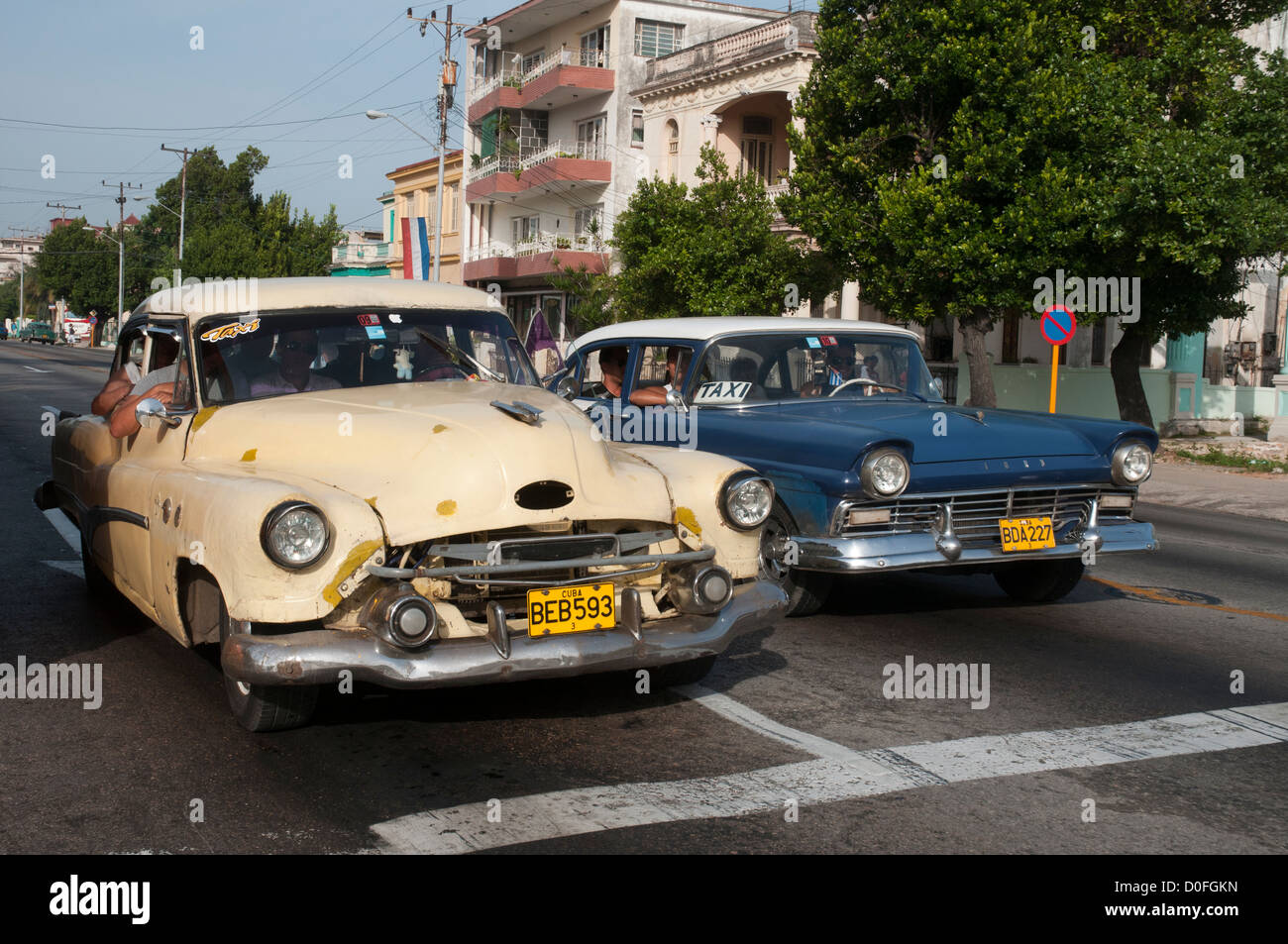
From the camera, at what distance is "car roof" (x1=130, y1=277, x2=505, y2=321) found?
6.23 metres

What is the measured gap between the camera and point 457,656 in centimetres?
455

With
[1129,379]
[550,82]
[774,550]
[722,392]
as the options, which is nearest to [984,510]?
[774,550]

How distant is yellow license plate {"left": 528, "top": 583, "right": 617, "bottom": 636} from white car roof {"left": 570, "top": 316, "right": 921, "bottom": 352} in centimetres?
378

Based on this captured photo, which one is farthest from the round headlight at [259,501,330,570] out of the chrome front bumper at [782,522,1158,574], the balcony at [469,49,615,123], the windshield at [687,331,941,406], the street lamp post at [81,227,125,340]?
the street lamp post at [81,227,125,340]

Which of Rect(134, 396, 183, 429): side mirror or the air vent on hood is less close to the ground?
Rect(134, 396, 183, 429): side mirror

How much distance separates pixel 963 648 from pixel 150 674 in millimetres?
4065

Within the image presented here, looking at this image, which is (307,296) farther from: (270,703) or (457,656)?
(457,656)

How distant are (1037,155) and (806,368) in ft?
→ 48.8

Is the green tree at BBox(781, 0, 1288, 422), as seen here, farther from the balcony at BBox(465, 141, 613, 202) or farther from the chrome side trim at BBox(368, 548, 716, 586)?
the balcony at BBox(465, 141, 613, 202)

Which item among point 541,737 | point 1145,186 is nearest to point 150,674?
point 541,737

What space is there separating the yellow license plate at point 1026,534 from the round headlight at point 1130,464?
648 millimetres

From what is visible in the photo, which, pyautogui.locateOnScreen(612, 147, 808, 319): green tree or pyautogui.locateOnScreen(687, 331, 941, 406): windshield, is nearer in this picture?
pyautogui.locateOnScreen(687, 331, 941, 406): windshield

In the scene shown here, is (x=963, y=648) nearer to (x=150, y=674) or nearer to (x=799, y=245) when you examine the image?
(x=150, y=674)

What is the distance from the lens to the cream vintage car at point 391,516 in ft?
15.0
